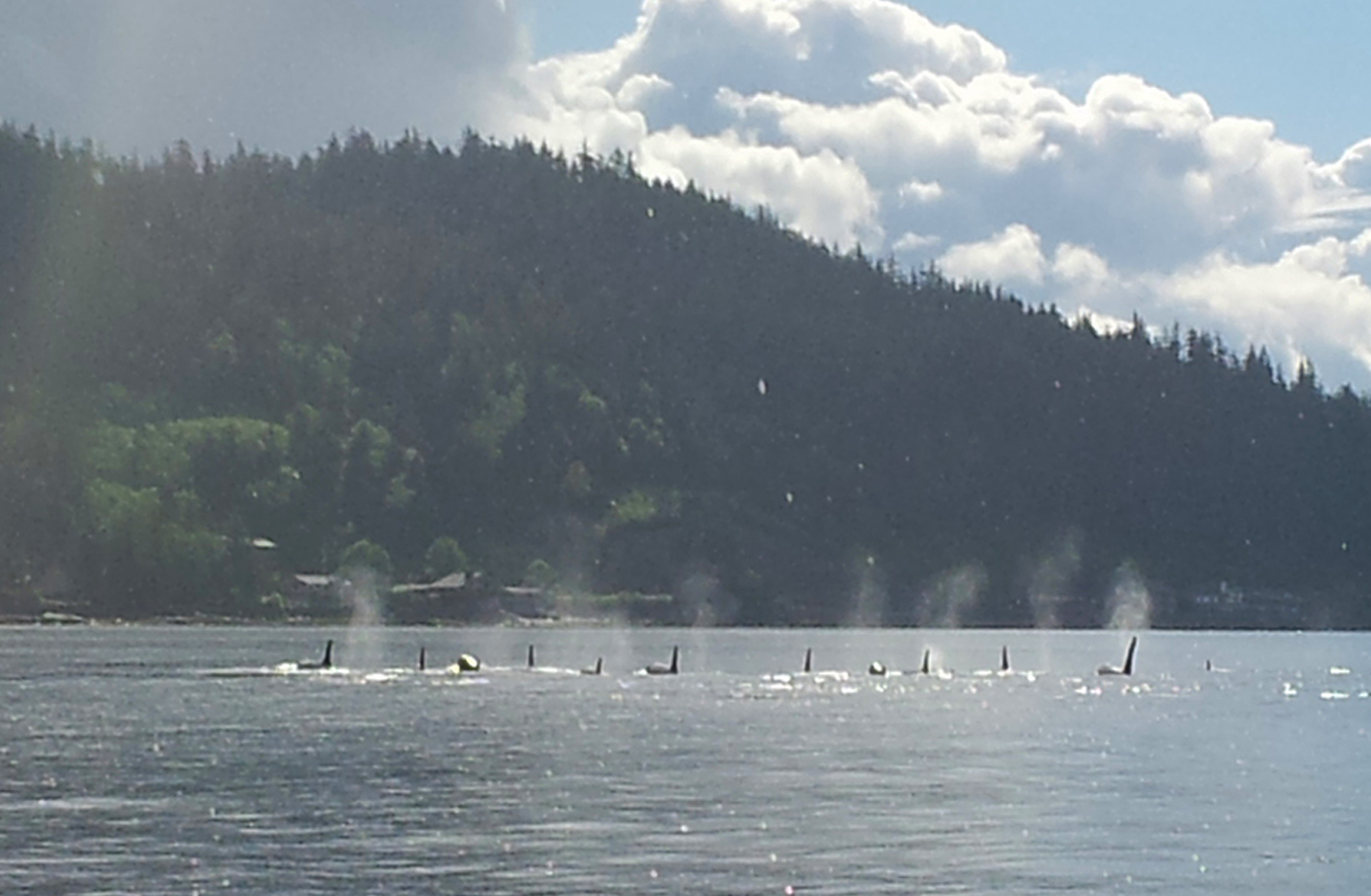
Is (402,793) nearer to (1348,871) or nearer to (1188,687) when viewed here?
(1348,871)

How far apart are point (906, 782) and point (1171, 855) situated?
24.0m

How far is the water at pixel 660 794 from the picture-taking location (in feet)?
215

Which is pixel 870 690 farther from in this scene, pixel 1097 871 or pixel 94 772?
pixel 1097 871

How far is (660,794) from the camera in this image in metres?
87.3

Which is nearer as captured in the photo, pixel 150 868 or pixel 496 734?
pixel 150 868

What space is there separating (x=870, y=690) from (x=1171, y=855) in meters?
104

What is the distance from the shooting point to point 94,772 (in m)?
93.7

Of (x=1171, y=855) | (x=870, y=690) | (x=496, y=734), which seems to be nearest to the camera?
(x=1171, y=855)

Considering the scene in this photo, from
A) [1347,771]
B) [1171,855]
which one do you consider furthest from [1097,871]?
[1347,771]

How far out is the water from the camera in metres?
65.5

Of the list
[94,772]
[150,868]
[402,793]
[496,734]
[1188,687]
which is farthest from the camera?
[1188,687]

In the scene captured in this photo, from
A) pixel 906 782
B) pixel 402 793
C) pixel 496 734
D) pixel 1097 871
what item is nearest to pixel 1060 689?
pixel 496 734

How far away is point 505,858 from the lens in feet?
222

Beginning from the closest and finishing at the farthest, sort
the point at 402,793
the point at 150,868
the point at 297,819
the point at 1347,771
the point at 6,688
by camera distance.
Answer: the point at 150,868
the point at 297,819
the point at 402,793
the point at 1347,771
the point at 6,688
